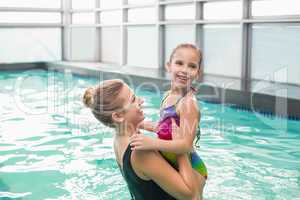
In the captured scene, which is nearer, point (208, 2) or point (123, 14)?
point (208, 2)

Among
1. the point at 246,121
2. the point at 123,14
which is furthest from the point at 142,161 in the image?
the point at 123,14

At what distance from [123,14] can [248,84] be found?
577 cm

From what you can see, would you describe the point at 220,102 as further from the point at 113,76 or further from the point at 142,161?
the point at 142,161

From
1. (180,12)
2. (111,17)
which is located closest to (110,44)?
(111,17)

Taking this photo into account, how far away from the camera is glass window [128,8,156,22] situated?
39.6 feet

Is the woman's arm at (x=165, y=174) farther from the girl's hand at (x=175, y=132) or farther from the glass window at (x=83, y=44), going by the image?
the glass window at (x=83, y=44)

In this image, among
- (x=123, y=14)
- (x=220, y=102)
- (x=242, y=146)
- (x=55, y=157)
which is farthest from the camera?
(x=123, y=14)

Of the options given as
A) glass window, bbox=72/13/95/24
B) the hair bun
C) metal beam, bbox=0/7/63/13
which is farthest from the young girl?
glass window, bbox=72/13/95/24

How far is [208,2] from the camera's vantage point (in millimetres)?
10203

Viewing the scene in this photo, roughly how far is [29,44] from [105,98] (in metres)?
12.7

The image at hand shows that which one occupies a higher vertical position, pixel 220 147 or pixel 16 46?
pixel 16 46

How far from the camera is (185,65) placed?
7.14ft

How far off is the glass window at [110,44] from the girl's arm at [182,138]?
11489mm

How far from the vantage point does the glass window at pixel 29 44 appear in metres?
13.6
